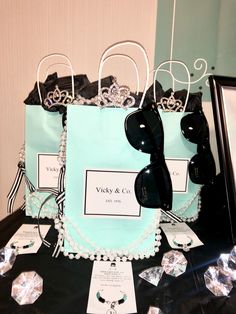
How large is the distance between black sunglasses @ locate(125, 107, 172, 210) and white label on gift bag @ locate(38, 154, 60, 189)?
0.70 ft

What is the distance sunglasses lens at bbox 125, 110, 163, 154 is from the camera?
1.52ft

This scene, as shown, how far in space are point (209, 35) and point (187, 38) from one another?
0.18 feet

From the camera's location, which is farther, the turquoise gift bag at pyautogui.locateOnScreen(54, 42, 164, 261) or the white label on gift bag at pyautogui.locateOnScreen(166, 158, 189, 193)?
the white label on gift bag at pyautogui.locateOnScreen(166, 158, 189, 193)

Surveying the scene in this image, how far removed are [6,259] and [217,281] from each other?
32 cm

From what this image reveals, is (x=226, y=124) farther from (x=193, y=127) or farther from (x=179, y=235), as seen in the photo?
(x=179, y=235)

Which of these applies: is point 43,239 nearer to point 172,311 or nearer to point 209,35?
point 172,311

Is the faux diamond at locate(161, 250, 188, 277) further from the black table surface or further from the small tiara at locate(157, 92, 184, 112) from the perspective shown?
the small tiara at locate(157, 92, 184, 112)

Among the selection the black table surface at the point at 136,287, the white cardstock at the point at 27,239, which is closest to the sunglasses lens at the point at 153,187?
the black table surface at the point at 136,287

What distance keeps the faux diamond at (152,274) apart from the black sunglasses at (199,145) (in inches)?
9.2

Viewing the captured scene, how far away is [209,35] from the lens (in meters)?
0.75

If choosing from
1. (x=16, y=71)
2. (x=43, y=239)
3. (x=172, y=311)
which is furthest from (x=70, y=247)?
(x=16, y=71)

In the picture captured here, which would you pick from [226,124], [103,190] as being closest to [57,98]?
[103,190]

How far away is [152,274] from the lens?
17.2 inches

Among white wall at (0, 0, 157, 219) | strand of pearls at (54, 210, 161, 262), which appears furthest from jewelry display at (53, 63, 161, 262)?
white wall at (0, 0, 157, 219)
